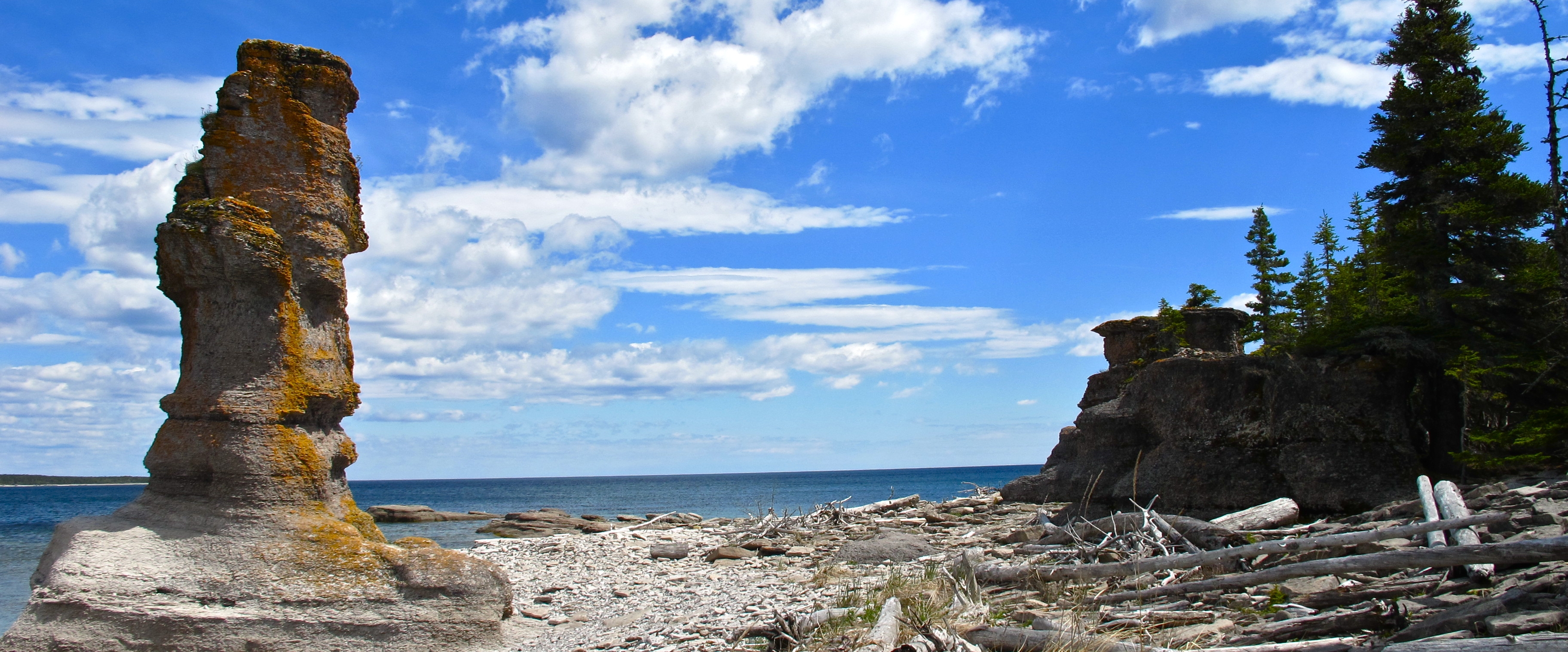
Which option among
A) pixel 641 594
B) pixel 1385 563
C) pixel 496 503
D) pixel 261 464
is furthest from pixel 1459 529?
pixel 496 503

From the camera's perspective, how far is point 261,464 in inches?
356

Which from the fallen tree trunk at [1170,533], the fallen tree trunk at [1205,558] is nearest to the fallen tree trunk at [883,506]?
the fallen tree trunk at [1170,533]

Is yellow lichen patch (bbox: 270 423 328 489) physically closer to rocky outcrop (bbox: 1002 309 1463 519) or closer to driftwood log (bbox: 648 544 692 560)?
driftwood log (bbox: 648 544 692 560)

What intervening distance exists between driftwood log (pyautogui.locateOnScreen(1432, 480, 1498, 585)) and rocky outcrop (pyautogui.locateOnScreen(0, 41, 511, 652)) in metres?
9.30

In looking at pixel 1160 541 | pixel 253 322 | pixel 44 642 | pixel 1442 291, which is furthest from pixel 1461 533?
pixel 44 642

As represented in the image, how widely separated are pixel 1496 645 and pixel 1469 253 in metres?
15.6

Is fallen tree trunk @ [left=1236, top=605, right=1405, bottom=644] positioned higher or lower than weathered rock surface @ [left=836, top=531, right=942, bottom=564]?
higher

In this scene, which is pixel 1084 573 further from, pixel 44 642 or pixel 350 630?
pixel 44 642

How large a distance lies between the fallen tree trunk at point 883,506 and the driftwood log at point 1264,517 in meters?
11.3

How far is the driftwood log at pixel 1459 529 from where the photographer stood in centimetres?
693

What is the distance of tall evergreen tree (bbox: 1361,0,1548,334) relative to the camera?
1633 centimetres

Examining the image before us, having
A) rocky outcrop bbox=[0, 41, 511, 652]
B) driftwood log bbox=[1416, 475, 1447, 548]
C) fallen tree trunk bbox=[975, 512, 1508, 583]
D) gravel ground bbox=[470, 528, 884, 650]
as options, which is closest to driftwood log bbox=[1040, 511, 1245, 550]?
fallen tree trunk bbox=[975, 512, 1508, 583]

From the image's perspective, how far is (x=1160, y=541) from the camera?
34.3 feet

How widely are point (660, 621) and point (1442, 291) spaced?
1550 centimetres
